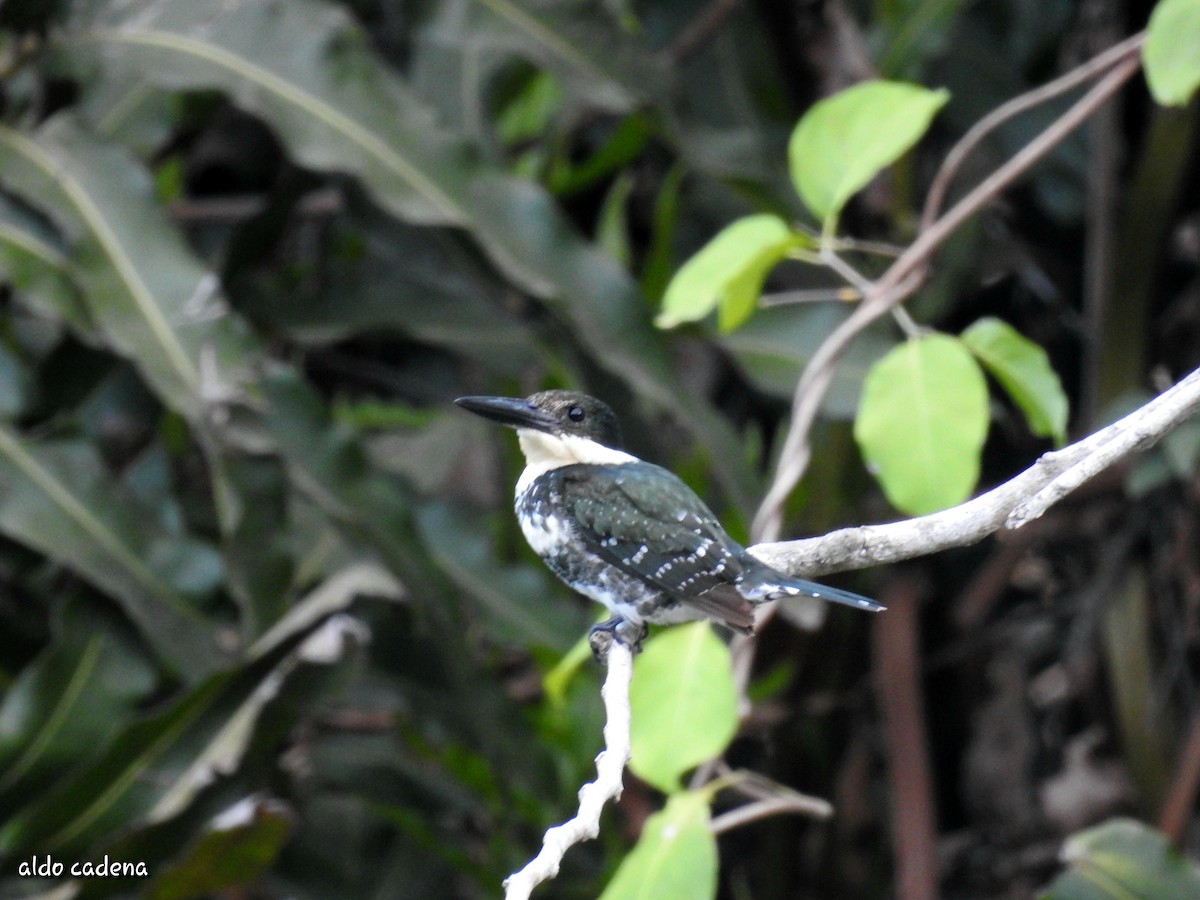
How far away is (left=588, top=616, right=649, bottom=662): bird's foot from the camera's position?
6.83 feet

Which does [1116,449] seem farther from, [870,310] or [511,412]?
[511,412]

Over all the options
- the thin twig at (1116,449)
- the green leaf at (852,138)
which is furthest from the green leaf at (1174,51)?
the thin twig at (1116,449)

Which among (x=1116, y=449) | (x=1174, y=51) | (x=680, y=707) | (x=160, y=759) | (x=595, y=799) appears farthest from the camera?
(x=160, y=759)

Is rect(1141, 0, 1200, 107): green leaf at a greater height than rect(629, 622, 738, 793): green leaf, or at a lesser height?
greater

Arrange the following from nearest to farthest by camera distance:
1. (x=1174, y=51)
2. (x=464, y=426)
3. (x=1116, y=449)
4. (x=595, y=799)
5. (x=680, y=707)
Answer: (x=595, y=799), (x=1116, y=449), (x=680, y=707), (x=1174, y=51), (x=464, y=426)

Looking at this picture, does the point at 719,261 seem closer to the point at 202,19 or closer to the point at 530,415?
the point at 530,415

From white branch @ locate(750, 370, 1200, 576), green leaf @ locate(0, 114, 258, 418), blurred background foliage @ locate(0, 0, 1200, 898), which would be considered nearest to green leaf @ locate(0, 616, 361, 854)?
blurred background foliage @ locate(0, 0, 1200, 898)

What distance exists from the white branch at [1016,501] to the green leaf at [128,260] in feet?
4.64

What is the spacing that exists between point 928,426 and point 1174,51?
595 mm

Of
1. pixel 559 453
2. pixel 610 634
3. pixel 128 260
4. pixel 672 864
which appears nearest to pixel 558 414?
pixel 559 453

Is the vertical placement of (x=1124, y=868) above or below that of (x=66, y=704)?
below

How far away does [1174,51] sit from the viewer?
1.87 m

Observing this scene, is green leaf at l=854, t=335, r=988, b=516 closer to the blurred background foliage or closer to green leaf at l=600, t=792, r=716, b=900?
green leaf at l=600, t=792, r=716, b=900

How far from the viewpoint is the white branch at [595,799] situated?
1238mm
